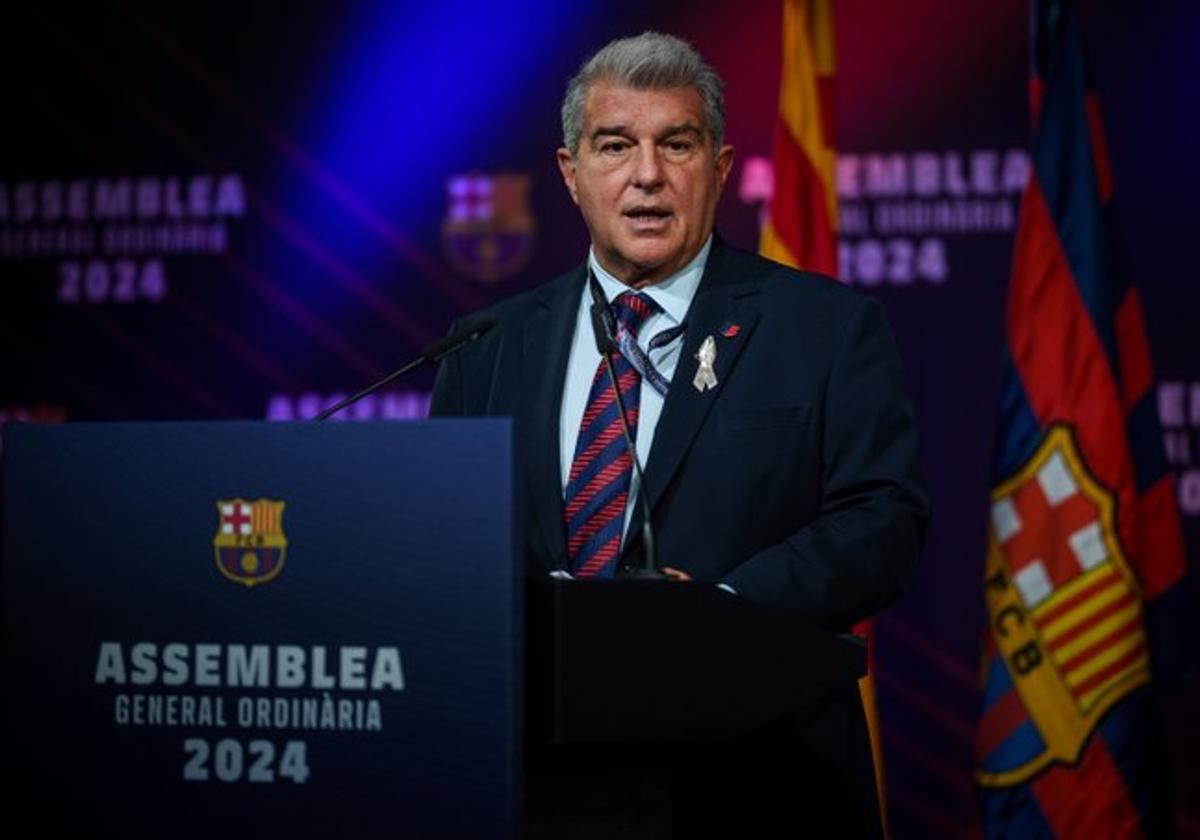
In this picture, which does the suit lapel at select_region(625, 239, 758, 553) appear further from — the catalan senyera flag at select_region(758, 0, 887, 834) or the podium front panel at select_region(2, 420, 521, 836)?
the catalan senyera flag at select_region(758, 0, 887, 834)

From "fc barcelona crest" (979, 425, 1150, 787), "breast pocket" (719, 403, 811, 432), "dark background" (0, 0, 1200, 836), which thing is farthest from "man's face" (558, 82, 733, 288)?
"dark background" (0, 0, 1200, 836)

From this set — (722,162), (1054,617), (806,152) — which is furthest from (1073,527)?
(722,162)

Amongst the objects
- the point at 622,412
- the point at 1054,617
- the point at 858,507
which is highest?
the point at 622,412

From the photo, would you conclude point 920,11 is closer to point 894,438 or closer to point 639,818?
point 894,438

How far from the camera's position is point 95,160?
16.1 ft

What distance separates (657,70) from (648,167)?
0.14m

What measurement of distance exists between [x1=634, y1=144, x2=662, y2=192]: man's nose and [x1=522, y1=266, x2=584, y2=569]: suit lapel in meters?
0.20

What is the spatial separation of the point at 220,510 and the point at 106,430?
15cm

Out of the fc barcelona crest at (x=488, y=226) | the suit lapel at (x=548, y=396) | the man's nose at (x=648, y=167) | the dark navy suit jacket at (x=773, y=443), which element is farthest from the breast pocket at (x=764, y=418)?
the fc barcelona crest at (x=488, y=226)

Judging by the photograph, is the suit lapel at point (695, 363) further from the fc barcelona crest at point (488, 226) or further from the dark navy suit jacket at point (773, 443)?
the fc barcelona crest at point (488, 226)

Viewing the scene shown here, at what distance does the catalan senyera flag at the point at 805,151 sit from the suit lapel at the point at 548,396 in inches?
68.1

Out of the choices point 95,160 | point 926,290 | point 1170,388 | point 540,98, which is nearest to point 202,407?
point 95,160

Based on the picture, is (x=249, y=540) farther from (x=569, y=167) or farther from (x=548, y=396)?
(x=569, y=167)

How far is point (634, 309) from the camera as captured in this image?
230 centimetres
